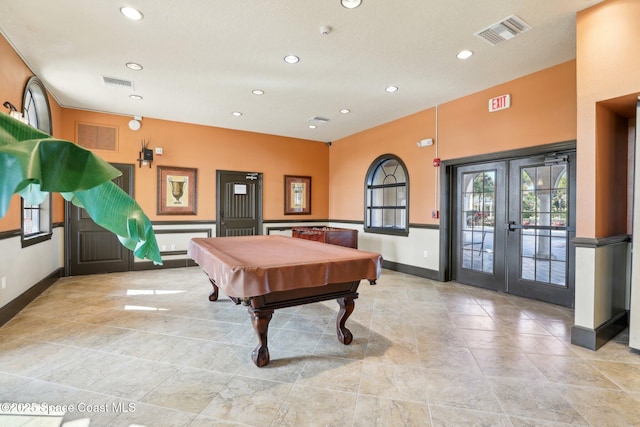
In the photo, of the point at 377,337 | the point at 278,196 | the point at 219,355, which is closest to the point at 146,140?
the point at 278,196

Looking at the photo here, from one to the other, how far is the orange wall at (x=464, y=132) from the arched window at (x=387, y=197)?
0.16 metres

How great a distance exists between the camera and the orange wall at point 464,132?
11.9ft

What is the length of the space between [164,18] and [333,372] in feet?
10.9

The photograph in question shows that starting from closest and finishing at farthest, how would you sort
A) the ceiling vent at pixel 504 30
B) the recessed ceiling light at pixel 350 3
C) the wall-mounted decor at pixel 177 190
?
the recessed ceiling light at pixel 350 3, the ceiling vent at pixel 504 30, the wall-mounted decor at pixel 177 190

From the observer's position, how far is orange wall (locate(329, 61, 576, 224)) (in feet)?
11.9

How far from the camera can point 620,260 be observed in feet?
9.75

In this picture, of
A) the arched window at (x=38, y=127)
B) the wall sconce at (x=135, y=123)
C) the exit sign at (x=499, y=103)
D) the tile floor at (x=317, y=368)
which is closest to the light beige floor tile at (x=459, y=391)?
the tile floor at (x=317, y=368)

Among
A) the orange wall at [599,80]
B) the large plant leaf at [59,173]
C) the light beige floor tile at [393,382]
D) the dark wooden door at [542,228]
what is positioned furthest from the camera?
the dark wooden door at [542,228]

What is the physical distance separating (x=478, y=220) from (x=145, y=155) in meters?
5.83

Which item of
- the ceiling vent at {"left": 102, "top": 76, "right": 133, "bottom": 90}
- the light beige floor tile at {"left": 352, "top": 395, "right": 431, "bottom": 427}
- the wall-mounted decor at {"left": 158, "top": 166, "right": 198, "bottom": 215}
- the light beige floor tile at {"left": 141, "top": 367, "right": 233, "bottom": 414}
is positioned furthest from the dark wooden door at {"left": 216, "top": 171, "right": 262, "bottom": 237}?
the light beige floor tile at {"left": 352, "top": 395, "right": 431, "bottom": 427}

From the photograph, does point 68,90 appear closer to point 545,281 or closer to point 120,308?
point 120,308

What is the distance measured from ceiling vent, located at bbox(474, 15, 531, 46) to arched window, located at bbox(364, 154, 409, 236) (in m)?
2.74

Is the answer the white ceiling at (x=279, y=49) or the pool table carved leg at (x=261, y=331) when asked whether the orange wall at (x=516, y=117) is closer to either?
the white ceiling at (x=279, y=49)

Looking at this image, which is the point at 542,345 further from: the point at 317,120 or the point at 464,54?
the point at 317,120
